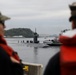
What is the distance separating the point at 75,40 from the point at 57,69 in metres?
0.33

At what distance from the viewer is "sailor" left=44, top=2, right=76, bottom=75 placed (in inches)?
131

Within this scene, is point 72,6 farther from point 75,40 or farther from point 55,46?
point 55,46

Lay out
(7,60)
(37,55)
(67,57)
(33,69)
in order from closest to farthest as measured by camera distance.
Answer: (67,57), (7,60), (33,69), (37,55)

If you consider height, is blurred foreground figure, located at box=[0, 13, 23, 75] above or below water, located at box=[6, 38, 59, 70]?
above

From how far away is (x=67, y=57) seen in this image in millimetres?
3322

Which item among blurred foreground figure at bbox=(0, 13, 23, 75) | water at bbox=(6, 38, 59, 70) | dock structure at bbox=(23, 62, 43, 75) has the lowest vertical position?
water at bbox=(6, 38, 59, 70)

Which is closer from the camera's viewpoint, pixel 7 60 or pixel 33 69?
pixel 7 60

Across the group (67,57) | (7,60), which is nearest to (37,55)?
(7,60)

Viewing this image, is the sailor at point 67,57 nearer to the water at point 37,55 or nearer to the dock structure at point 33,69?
the dock structure at point 33,69

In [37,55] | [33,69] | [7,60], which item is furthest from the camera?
[37,55]

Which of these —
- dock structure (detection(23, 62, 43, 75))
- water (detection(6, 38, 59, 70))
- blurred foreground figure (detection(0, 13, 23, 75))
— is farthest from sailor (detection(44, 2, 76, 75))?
water (detection(6, 38, 59, 70))

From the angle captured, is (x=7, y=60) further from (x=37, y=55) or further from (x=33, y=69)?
(x=37, y=55)

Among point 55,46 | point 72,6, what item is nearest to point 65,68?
point 72,6

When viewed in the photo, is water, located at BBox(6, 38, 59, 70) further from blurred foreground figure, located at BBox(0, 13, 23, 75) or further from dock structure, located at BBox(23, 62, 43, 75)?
blurred foreground figure, located at BBox(0, 13, 23, 75)
